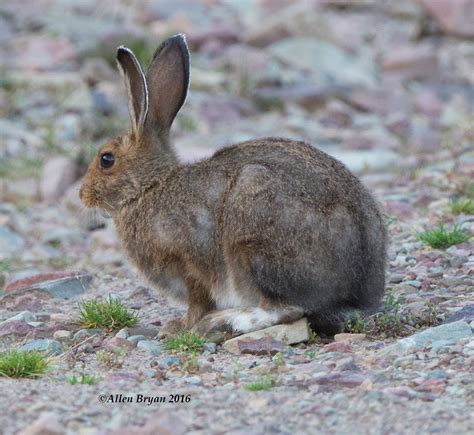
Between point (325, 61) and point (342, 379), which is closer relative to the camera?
point (342, 379)

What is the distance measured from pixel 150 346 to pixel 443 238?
2.47m

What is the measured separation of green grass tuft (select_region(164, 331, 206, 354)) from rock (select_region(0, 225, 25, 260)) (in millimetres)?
3479

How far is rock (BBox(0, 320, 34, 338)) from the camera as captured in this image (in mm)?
6629

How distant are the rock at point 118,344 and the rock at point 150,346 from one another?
0.14 feet

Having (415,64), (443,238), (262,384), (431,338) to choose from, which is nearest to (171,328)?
(262,384)

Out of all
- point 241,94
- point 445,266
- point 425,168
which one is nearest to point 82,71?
point 241,94

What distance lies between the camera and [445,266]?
294 inches

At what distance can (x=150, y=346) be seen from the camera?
6.20 m

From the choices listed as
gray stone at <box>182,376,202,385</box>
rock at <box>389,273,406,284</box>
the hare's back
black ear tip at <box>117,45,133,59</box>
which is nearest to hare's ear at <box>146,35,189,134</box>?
black ear tip at <box>117,45,133,59</box>

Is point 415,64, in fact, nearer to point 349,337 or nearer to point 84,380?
point 349,337

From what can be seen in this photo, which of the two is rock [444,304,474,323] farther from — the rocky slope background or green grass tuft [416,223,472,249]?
green grass tuft [416,223,472,249]

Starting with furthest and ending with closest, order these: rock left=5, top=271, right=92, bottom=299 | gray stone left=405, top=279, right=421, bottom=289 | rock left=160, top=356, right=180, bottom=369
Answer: rock left=5, top=271, right=92, bottom=299, gray stone left=405, top=279, right=421, bottom=289, rock left=160, top=356, right=180, bottom=369

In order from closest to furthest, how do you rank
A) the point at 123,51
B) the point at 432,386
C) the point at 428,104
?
1. the point at 432,386
2. the point at 123,51
3. the point at 428,104

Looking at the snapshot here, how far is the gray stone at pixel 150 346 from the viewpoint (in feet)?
20.1
